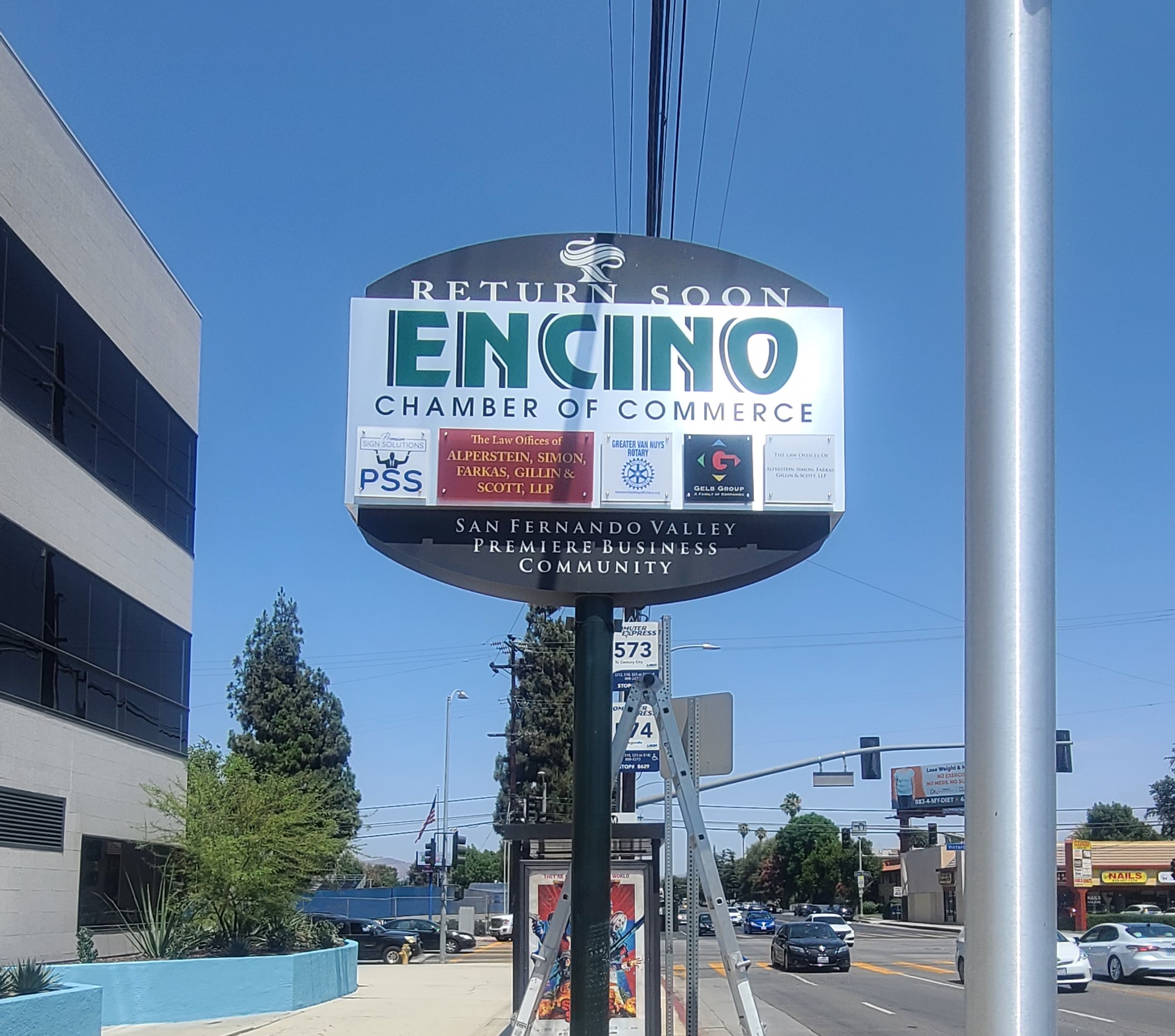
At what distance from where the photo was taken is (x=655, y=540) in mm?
8523

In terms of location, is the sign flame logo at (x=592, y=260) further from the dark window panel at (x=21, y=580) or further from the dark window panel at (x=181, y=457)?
the dark window panel at (x=181, y=457)

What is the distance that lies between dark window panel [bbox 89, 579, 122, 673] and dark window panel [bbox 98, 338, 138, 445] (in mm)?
2584

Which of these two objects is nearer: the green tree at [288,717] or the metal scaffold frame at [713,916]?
the metal scaffold frame at [713,916]

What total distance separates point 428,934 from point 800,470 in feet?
131

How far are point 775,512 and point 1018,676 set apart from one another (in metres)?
5.05

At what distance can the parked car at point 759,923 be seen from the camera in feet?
236

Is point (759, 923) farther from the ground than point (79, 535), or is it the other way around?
point (79, 535)

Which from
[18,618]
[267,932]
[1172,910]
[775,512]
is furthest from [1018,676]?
[1172,910]

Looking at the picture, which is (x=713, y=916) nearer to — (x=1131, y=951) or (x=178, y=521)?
(x=178, y=521)

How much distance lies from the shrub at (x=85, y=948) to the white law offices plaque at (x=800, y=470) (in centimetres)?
1456

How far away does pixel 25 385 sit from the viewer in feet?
60.1

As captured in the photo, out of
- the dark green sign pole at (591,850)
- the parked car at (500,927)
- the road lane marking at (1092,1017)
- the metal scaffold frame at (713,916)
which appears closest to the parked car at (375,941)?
the parked car at (500,927)

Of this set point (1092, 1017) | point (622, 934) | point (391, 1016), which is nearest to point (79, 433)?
point (391, 1016)

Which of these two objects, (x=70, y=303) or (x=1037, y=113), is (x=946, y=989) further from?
(x=1037, y=113)
